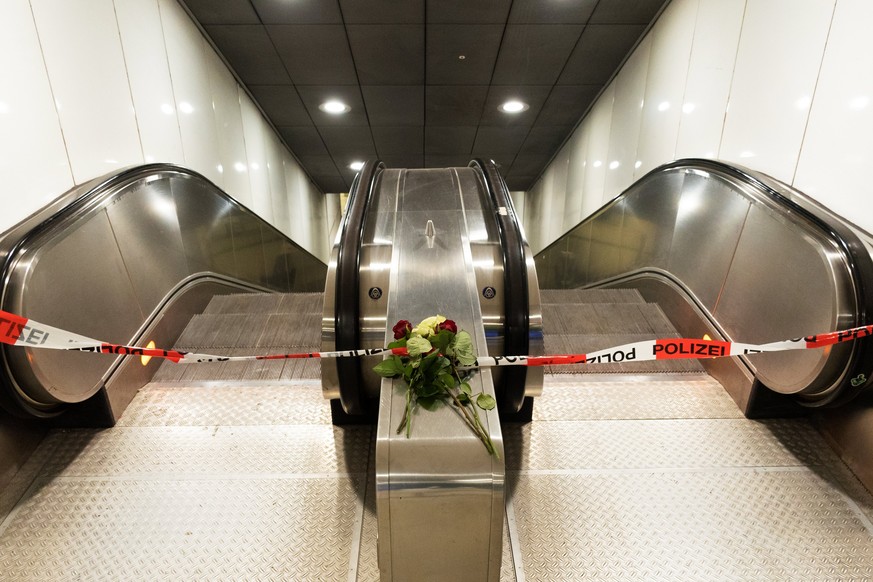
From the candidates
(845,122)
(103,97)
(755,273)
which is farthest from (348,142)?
(845,122)

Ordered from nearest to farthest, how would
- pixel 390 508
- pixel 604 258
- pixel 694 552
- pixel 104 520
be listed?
1. pixel 390 508
2. pixel 694 552
3. pixel 104 520
4. pixel 604 258

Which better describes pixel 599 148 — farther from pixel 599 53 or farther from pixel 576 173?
pixel 599 53

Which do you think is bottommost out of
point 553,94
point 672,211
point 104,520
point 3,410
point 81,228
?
point 104,520

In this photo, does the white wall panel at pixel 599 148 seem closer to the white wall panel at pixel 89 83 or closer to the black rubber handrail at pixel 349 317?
the black rubber handrail at pixel 349 317

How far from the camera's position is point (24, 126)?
2.78 meters

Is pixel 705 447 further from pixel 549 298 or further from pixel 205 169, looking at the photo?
pixel 205 169

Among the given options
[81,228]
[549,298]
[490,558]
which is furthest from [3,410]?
[549,298]

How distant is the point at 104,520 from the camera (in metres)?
2.27

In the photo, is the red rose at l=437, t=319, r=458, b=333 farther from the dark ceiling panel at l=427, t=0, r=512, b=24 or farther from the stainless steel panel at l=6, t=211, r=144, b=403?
the dark ceiling panel at l=427, t=0, r=512, b=24

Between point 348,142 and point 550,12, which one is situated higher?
point 550,12

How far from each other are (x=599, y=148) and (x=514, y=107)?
63.9 inches

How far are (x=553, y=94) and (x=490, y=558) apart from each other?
762 centimetres

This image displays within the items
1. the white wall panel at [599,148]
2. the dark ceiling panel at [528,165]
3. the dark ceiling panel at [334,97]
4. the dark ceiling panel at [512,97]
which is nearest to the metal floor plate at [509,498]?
the white wall panel at [599,148]

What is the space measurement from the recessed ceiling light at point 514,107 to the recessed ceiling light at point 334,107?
2.68 meters
